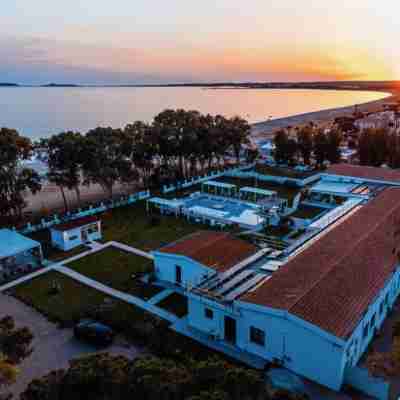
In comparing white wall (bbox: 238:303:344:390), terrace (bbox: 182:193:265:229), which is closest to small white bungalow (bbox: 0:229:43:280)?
terrace (bbox: 182:193:265:229)

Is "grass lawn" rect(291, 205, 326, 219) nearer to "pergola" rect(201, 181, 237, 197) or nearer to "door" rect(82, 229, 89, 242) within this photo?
"pergola" rect(201, 181, 237, 197)

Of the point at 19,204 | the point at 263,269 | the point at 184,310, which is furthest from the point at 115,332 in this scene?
the point at 19,204

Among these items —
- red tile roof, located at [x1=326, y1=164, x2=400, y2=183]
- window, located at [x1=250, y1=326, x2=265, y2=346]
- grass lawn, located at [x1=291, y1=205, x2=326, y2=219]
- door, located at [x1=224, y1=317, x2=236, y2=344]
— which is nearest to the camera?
window, located at [x1=250, y1=326, x2=265, y2=346]

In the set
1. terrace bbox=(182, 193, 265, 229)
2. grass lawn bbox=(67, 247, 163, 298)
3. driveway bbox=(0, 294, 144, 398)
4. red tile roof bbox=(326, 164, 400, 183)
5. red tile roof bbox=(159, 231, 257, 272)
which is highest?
red tile roof bbox=(326, 164, 400, 183)

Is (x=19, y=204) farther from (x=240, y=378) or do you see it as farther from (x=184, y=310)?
(x=240, y=378)

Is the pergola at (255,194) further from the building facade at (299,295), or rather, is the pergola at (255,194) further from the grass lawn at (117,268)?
the grass lawn at (117,268)
